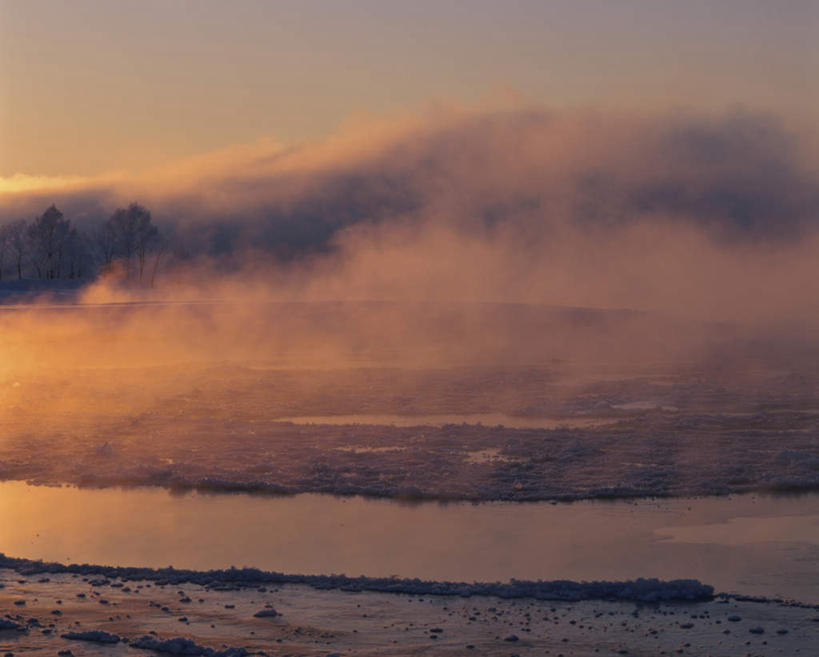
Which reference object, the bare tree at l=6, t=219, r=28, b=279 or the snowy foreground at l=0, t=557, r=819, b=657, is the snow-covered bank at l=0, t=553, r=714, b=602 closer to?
the snowy foreground at l=0, t=557, r=819, b=657

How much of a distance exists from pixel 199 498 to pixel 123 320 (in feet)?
92.3

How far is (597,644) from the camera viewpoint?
8.05m

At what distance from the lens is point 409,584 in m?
9.52

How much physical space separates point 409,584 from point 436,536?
73.3 inches

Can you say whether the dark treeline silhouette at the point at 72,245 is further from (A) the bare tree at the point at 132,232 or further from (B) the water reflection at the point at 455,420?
(B) the water reflection at the point at 455,420

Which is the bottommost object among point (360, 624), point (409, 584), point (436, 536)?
point (360, 624)

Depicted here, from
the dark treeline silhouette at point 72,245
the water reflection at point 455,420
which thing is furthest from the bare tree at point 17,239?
the water reflection at point 455,420

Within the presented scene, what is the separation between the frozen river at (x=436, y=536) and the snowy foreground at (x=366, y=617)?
60 centimetres

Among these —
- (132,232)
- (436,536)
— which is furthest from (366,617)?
(132,232)

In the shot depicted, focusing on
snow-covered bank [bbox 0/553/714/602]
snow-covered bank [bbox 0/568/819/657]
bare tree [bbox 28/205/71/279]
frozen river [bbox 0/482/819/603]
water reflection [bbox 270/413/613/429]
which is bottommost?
snow-covered bank [bbox 0/568/819/657]

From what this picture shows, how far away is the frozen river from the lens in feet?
33.3

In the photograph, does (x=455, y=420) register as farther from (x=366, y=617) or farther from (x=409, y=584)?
(x=366, y=617)

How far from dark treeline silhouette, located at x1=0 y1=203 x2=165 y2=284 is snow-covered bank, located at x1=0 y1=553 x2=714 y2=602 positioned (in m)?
69.1

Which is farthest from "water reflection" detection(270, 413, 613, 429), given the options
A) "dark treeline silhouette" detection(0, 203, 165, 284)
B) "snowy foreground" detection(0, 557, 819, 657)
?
"dark treeline silhouette" detection(0, 203, 165, 284)
